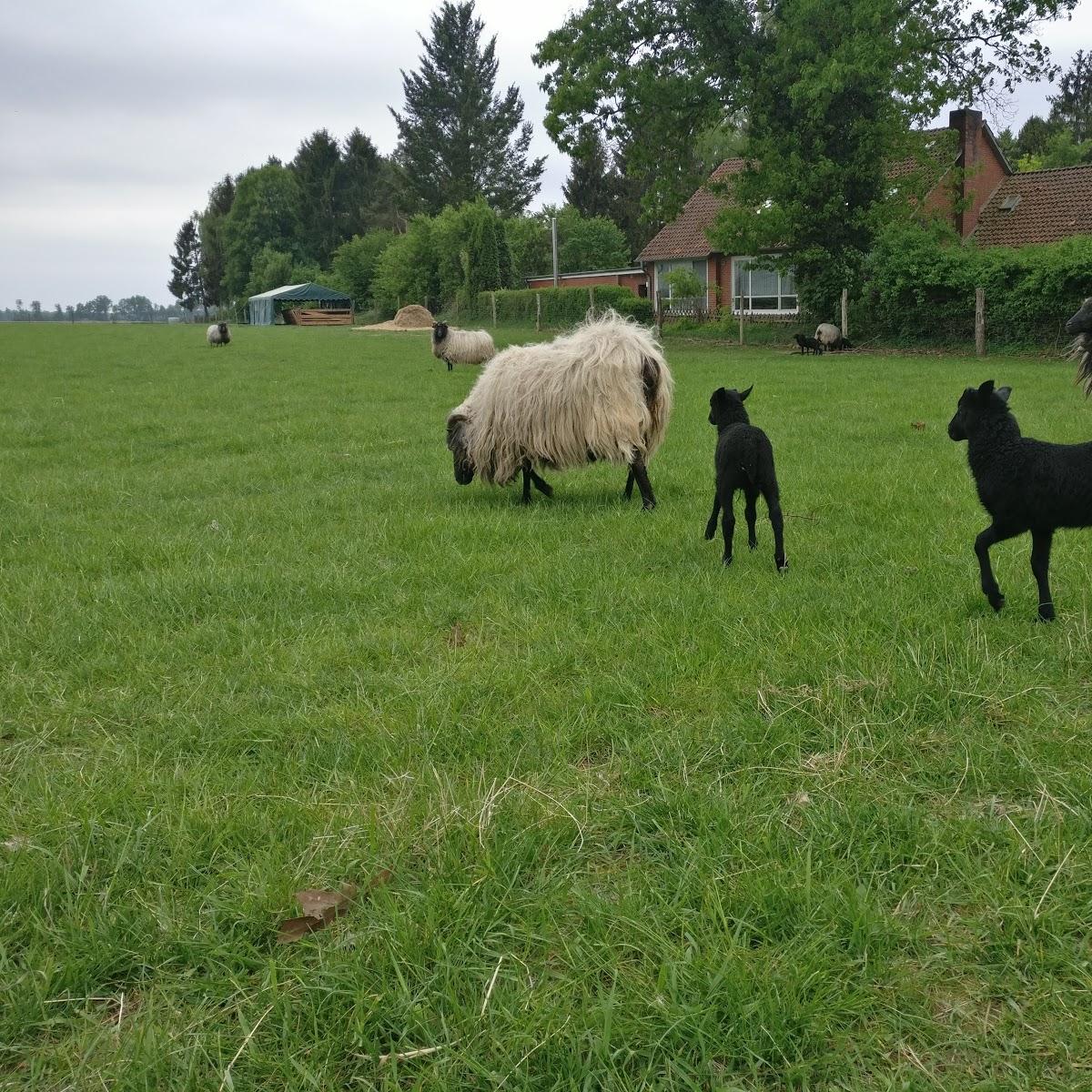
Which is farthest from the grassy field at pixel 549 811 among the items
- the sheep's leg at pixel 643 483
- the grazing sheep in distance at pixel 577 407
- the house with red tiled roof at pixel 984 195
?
the house with red tiled roof at pixel 984 195

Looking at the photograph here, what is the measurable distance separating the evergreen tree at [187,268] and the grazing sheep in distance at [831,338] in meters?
109

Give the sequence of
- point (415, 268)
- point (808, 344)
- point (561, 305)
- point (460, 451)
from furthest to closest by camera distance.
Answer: point (415, 268) → point (561, 305) → point (808, 344) → point (460, 451)

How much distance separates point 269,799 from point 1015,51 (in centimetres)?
3080

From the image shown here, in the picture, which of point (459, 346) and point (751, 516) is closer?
point (751, 516)

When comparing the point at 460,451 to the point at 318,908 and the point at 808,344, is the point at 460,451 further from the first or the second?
the point at 808,344

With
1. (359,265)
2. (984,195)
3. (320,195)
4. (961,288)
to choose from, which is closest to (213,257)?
(320,195)

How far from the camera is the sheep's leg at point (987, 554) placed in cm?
426

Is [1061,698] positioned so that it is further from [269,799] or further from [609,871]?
[269,799]

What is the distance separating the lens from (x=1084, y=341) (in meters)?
7.47

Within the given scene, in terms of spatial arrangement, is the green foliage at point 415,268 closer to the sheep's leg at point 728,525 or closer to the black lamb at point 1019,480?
the sheep's leg at point 728,525

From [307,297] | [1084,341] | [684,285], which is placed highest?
[307,297]

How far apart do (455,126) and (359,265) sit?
1385cm

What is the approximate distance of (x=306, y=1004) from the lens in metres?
2.15

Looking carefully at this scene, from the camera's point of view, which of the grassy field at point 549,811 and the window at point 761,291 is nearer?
the grassy field at point 549,811
